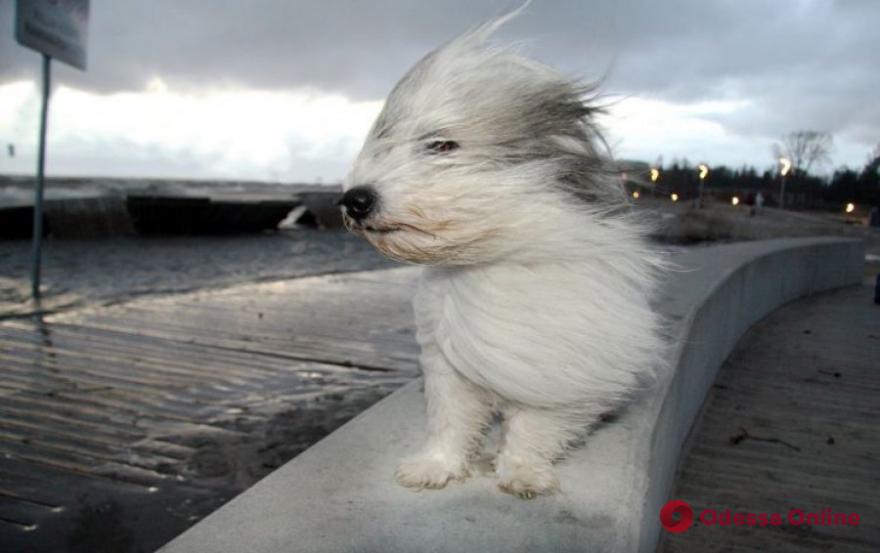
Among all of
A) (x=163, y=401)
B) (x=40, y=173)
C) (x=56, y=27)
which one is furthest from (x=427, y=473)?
(x=56, y=27)

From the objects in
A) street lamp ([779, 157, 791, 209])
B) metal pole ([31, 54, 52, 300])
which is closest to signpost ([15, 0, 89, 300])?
metal pole ([31, 54, 52, 300])

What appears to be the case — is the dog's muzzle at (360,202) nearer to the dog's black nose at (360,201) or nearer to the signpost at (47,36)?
the dog's black nose at (360,201)

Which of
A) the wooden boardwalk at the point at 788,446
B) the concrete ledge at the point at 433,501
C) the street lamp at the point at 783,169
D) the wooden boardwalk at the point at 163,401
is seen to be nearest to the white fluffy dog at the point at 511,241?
the concrete ledge at the point at 433,501

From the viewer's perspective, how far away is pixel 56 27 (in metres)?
6.82

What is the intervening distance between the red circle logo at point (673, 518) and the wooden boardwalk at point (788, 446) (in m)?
0.03

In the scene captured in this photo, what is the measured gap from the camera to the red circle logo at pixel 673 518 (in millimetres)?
3502

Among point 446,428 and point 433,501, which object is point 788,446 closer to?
point 446,428

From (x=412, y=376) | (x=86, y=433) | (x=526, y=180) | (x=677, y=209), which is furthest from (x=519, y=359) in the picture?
(x=677, y=209)

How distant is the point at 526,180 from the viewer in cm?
220

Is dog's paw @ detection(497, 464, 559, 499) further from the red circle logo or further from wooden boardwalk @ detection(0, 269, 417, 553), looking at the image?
wooden boardwalk @ detection(0, 269, 417, 553)

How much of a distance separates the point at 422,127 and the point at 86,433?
2.68 meters

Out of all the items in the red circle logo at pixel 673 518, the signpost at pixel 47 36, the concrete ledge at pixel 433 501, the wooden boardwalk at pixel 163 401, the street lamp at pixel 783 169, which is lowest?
the red circle logo at pixel 673 518

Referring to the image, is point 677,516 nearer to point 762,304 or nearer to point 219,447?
point 219,447

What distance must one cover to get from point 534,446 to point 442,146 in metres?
1.07
